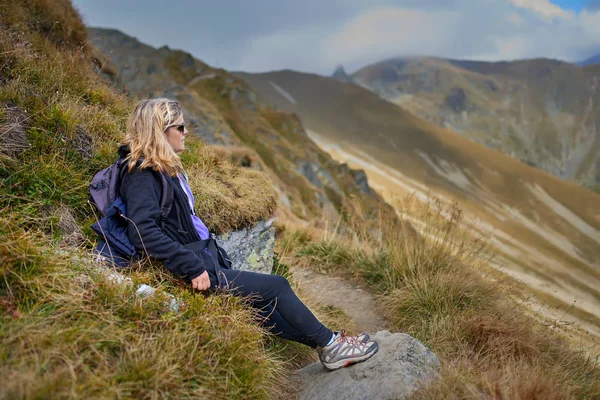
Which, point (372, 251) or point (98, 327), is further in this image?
point (372, 251)

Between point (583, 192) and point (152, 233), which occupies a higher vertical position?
point (583, 192)

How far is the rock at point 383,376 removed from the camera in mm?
3336

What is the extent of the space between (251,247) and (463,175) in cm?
11721

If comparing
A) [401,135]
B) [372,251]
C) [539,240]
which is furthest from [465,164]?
[372,251]

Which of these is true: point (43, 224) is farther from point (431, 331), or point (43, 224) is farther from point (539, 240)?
point (539, 240)

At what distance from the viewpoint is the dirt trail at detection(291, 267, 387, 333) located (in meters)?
6.04

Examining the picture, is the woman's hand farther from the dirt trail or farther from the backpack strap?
the dirt trail

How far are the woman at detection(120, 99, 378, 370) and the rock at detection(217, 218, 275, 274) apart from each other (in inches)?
52.7

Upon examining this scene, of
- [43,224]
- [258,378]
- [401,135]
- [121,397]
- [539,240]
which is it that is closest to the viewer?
[121,397]

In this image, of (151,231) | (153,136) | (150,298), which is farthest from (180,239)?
(153,136)

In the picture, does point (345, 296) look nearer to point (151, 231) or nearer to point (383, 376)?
point (383, 376)

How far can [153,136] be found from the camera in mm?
3621

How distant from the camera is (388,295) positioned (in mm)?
6473

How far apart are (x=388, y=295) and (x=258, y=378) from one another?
145 inches
